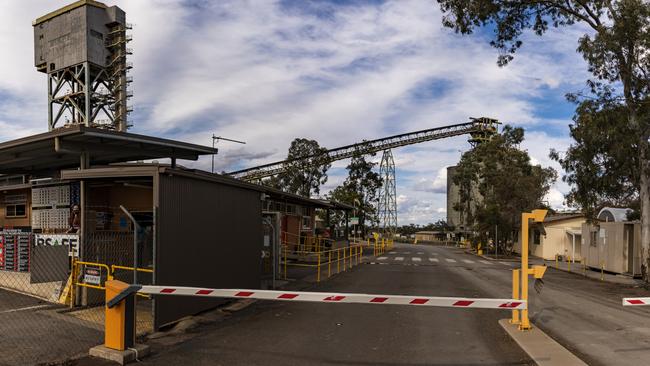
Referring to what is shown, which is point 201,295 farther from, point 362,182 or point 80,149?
point 362,182

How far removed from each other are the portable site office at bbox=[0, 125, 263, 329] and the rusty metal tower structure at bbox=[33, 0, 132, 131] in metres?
47.3

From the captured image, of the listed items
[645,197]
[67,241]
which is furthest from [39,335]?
[645,197]

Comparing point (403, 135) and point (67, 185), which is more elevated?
point (403, 135)

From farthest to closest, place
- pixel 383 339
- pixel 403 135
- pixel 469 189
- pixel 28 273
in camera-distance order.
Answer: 1. pixel 403 135
2. pixel 469 189
3. pixel 28 273
4. pixel 383 339

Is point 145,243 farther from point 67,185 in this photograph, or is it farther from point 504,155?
point 504,155

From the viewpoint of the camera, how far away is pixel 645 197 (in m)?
19.2

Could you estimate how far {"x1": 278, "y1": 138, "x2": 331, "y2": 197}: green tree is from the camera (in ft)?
215

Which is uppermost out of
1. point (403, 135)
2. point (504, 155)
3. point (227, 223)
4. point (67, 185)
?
point (403, 135)

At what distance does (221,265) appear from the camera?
11.0 metres

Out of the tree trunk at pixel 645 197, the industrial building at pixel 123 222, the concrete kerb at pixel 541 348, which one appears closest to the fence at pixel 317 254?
the industrial building at pixel 123 222

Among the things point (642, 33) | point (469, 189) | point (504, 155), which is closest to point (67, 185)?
point (642, 33)

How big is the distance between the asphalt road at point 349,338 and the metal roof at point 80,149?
4.89 meters

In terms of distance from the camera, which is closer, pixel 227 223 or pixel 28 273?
pixel 227 223

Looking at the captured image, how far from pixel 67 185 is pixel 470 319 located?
10.7 m
